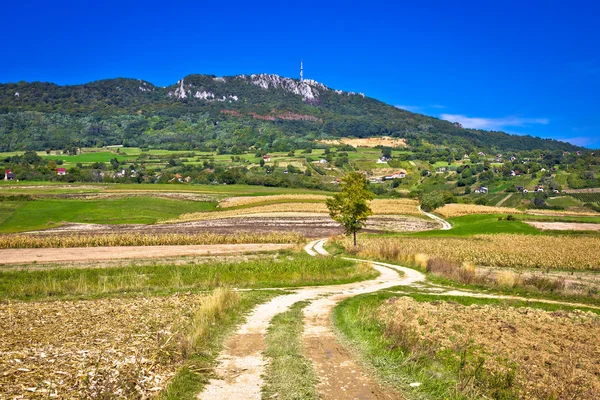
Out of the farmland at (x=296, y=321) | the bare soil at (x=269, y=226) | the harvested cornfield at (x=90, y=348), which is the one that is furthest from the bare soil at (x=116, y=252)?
the harvested cornfield at (x=90, y=348)

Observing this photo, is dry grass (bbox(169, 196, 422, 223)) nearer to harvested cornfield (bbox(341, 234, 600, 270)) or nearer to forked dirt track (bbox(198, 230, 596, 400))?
harvested cornfield (bbox(341, 234, 600, 270))

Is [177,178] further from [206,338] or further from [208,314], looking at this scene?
[206,338]

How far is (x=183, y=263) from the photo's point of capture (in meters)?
39.8

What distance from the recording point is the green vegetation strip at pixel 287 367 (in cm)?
1141

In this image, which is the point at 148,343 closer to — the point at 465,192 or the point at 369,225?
the point at 369,225

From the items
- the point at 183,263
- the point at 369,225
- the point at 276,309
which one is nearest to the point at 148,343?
the point at 276,309

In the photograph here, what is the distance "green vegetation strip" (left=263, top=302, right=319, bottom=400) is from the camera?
449 inches

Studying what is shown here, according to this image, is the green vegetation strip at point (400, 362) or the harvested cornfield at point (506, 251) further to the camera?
the harvested cornfield at point (506, 251)

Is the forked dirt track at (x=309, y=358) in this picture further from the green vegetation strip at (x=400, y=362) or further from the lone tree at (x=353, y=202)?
the lone tree at (x=353, y=202)

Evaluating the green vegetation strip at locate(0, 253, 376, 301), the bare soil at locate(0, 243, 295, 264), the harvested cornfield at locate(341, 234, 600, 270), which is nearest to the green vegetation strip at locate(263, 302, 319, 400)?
the green vegetation strip at locate(0, 253, 376, 301)

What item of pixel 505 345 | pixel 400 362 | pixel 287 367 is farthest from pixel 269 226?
pixel 287 367

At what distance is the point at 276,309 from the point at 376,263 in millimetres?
22628

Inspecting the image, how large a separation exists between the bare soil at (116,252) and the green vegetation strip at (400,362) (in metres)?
29.7

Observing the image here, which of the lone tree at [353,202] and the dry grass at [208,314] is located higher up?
the lone tree at [353,202]
